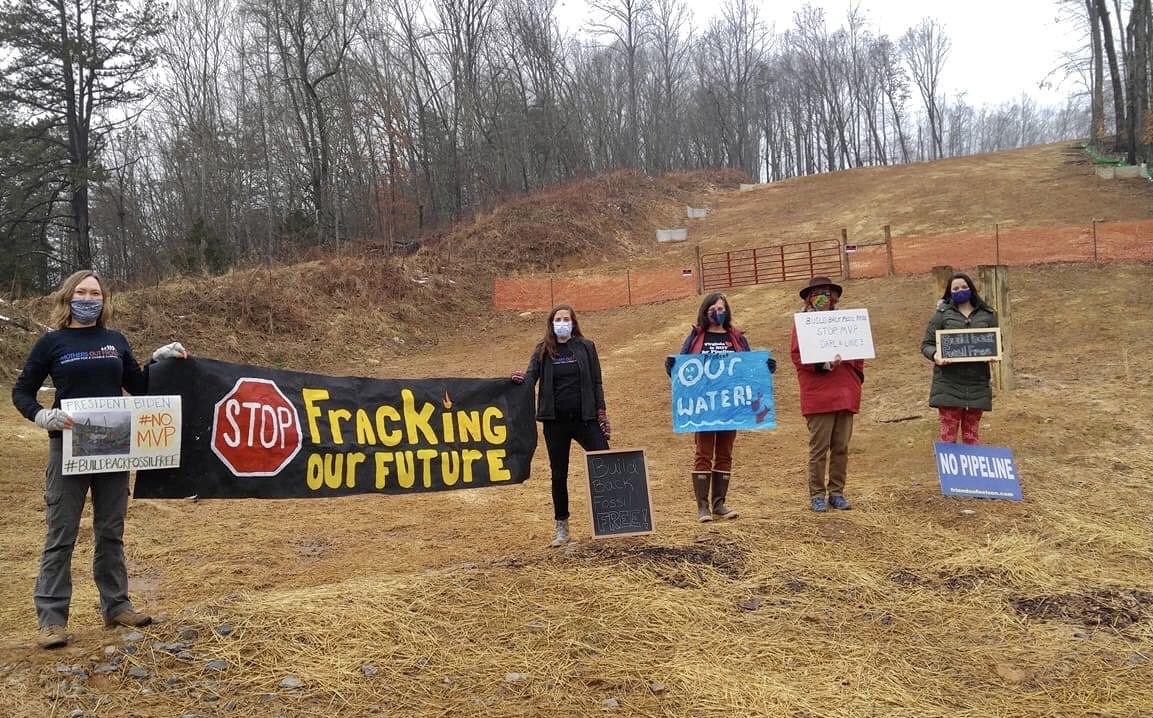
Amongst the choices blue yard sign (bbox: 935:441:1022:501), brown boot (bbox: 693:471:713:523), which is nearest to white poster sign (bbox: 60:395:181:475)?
brown boot (bbox: 693:471:713:523)

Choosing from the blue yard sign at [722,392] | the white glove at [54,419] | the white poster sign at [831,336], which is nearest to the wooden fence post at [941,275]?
the white poster sign at [831,336]

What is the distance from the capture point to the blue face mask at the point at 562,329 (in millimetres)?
5465

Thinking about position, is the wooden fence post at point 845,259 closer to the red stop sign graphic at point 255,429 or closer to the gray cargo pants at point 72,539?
the red stop sign graphic at point 255,429

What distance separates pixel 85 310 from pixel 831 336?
5304 mm

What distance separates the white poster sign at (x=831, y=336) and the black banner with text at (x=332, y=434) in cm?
235

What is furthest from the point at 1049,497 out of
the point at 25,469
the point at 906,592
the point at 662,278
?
the point at 662,278

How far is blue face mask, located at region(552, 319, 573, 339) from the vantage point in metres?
5.46

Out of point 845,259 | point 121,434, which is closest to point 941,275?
point 121,434

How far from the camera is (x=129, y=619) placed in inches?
159

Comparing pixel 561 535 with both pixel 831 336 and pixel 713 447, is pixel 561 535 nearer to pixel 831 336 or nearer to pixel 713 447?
pixel 713 447

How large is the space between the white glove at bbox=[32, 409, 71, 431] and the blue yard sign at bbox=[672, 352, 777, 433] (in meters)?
4.14

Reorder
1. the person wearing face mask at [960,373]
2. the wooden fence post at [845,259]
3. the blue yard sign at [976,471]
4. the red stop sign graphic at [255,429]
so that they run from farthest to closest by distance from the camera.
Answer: the wooden fence post at [845,259] → the person wearing face mask at [960,373] → the blue yard sign at [976,471] → the red stop sign graphic at [255,429]

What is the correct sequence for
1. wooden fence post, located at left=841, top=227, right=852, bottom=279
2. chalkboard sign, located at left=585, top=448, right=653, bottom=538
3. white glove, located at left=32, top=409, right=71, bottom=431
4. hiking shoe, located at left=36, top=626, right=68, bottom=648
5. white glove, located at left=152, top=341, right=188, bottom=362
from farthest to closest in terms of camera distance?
wooden fence post, located at left=841, top=227, right=852, bottom=279 < chalkboard sign, located at left=585, top=448, right=653, bottom=538 < white glove, located at left=152, top=341, right=188, bottom=362 < white glove, located at left=32, top=409, right=71, bottom=431 < hiking shoe, located at left=36, top=626, right=68, bottom=648

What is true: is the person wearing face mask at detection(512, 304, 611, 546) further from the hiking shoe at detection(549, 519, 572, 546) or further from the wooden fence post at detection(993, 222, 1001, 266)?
→ the wooden fence post at detection(993, 222, 1001, 266)
